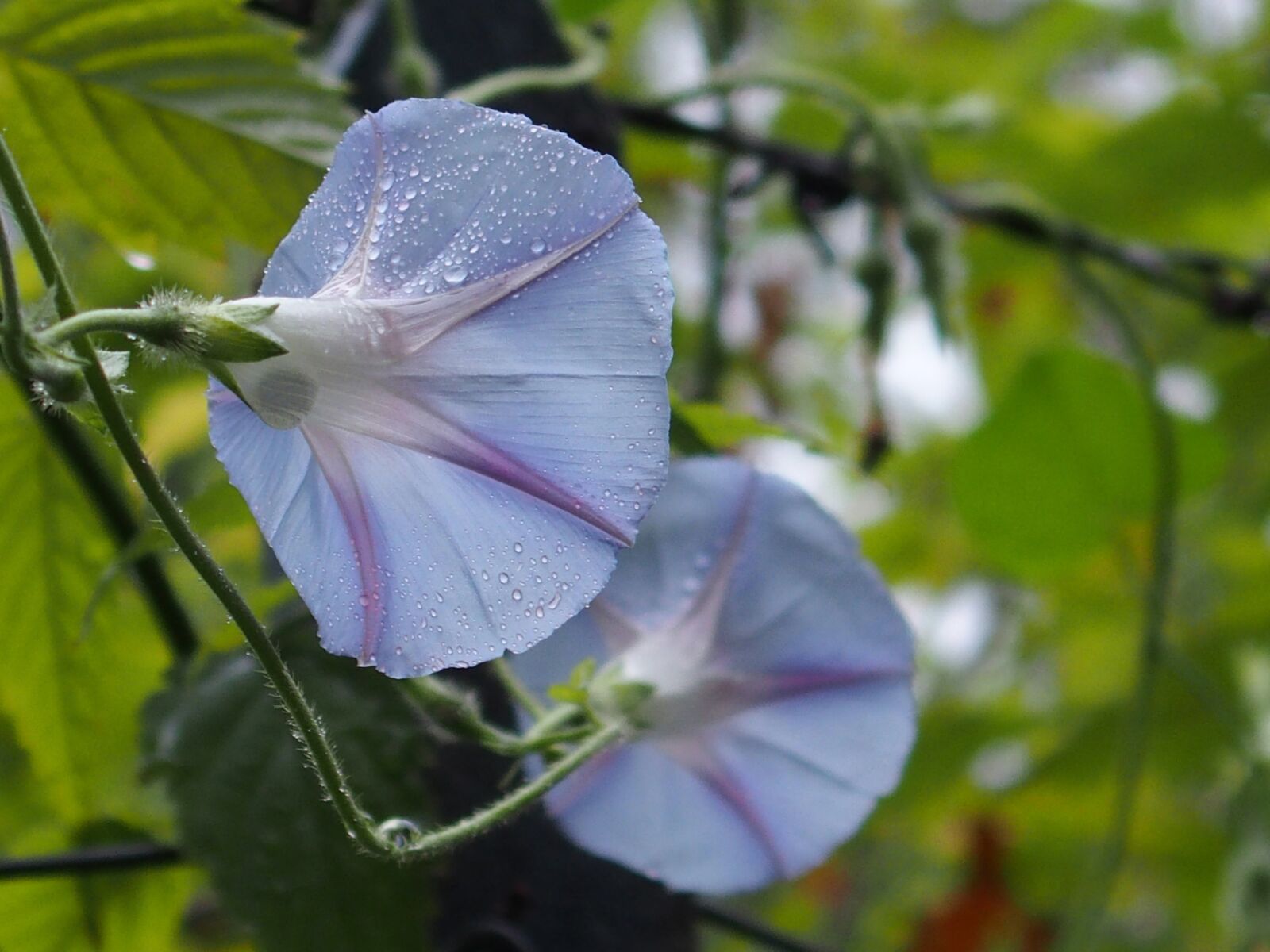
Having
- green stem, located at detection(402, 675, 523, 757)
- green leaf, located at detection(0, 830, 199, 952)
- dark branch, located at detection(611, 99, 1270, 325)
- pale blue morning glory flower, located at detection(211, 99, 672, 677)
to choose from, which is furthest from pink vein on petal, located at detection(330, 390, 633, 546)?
dark branch, located at detection(611, 99, 1270, 325)

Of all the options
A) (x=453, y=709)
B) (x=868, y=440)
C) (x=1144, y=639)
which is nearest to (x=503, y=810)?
(x=453, y=709)

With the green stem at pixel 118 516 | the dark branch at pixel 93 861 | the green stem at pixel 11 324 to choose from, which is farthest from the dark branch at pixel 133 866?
the green stem at pixel 11 324

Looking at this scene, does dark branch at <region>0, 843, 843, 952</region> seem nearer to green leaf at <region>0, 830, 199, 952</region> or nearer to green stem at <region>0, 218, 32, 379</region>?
green leaf at <region>0, 830, 199, 952</region>

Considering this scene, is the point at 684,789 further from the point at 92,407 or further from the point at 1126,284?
the point at 1126,284

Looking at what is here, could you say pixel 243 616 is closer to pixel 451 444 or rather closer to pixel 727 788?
pixel 451 444

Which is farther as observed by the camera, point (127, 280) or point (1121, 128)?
point (1121, 128)

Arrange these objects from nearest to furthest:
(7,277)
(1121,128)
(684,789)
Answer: (7,277), (684,789), (1121,128)

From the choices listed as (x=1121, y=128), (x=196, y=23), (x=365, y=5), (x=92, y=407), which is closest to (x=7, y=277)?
(x=92, y=407)
